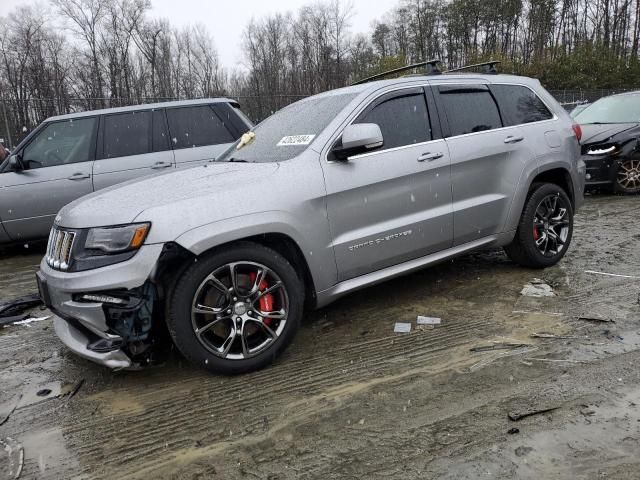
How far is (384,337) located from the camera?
3.45 m

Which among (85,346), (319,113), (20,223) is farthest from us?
(20,223)

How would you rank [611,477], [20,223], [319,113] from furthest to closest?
[20,223]
[319,113]
[611,477]

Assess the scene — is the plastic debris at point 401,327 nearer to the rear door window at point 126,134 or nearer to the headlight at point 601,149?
the rear door window at point 126,134

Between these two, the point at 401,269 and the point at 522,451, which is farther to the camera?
the point at 401,269

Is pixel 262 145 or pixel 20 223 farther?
pixel 20 223

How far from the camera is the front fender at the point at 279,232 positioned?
2.76m

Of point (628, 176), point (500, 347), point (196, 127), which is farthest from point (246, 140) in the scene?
point (628, 176)

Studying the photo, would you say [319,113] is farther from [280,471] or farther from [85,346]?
[280,471]

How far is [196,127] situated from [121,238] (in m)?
4.21

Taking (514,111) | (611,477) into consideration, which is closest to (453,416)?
(611,477)

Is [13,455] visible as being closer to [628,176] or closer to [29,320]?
[29,320]

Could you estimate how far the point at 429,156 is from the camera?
3.71 m

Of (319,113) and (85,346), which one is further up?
(319,113)

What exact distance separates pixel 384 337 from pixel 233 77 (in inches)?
2115
